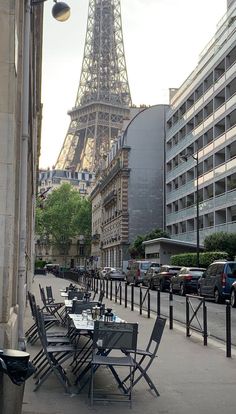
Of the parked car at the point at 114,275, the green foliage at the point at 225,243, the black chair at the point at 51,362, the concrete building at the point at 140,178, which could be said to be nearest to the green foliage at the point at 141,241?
the concrete building at the point at 140,178

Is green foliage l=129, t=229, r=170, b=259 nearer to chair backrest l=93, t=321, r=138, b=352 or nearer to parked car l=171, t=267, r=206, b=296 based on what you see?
parked car l=171, t=267, r=206, b=296

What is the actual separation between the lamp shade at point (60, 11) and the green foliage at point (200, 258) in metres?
30.1

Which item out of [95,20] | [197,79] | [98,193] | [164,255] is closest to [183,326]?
[164,255]

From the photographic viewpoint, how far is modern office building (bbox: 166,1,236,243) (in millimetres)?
47438

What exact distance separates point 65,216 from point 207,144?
66.3 meters

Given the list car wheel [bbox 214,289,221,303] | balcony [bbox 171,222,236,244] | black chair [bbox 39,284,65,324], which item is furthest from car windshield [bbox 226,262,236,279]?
balcony [bbox 171,222,236,244]

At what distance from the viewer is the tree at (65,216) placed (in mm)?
115875

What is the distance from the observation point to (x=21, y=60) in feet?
31.3

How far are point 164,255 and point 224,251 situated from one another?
14550 millimetres

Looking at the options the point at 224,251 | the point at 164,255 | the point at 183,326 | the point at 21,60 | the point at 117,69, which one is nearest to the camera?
the point at 21,60

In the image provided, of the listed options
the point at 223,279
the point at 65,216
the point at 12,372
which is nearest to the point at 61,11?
the point at 12,372

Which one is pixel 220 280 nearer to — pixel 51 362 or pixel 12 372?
pixel 51 362

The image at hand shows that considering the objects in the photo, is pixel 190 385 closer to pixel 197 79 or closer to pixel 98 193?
pixel 197 79

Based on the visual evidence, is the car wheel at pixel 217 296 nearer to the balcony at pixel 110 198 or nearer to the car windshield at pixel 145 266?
the car windshield at pixel 145 266
